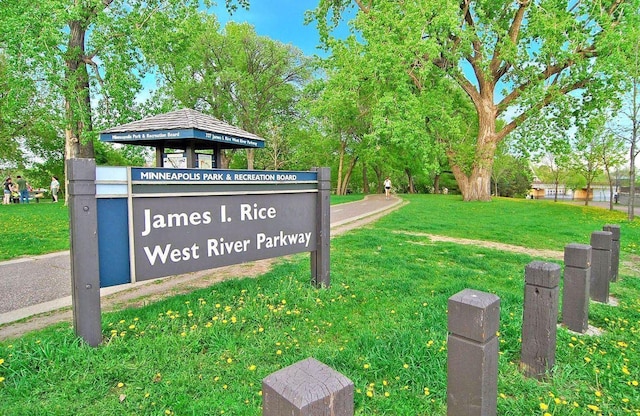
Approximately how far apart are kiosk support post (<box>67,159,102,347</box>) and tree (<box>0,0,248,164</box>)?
13909 mm

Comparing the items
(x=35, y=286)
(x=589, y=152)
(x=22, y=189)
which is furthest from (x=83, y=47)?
(x=589, y=152)

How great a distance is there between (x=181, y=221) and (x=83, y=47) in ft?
57.2

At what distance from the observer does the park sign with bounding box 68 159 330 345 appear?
3036mm

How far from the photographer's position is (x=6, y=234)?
866 cm

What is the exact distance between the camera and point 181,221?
3621mm

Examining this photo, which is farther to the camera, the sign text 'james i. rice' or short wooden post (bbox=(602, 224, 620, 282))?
short wooden post (bbox=(602, 224, 620, 282))

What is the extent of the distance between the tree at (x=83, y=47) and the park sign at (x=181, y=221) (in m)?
13.7

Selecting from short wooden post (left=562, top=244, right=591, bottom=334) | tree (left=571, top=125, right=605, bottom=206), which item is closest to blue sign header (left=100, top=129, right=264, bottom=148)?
short wooden post (left=562, top=244, right=591, bottom=334)

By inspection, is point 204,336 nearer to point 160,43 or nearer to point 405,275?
point 405,275

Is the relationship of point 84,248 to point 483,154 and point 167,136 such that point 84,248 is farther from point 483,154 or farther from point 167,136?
point 483,154

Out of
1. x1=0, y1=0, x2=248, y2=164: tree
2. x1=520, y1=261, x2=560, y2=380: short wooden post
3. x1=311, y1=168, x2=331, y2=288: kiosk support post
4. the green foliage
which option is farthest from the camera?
x1=0, y1=0, x2=248, y2=164: tree

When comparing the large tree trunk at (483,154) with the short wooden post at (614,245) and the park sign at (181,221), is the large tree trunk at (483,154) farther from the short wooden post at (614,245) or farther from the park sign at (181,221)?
the park sign at (181,221)

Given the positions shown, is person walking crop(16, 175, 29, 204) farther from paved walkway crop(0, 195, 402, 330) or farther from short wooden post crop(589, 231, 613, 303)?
short wooden post crop(589, 231, 613, 303)

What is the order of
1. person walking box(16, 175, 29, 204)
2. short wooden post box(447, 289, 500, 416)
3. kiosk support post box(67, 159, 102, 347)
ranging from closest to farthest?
1. short wooden post box(447, 289, 500, 416)
2. kiosk support post box(67, 159, 102, 347)
3. person walking box(16, 175, 29, 204)
